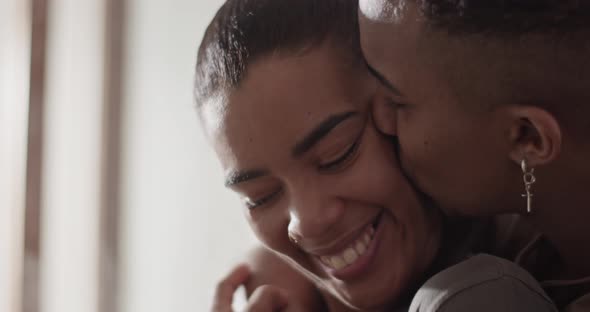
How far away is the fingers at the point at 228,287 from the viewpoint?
42.8 inches

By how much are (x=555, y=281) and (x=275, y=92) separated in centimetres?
37

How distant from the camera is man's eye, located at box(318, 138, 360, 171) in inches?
32.9

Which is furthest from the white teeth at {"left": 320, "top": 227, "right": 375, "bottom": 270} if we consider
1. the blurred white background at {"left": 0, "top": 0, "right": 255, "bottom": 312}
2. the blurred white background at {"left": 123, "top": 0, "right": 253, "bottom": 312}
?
the blurred white background at {"left": 0, "top": 0, "right": 255, "bottom": 312}

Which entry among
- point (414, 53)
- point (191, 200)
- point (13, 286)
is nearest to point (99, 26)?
point (191, 200)

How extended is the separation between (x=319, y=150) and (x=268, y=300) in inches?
11.3

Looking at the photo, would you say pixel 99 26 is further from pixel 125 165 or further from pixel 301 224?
pixel 301 224

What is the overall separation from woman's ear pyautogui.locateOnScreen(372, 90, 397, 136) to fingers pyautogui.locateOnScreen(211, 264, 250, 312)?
1.31 feet

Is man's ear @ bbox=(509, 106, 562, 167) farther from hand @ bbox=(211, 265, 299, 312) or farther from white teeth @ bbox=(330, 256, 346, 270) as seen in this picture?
hand @ bbox=(211, 265, 299, 312)

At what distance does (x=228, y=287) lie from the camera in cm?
112

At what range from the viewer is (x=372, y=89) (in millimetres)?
846

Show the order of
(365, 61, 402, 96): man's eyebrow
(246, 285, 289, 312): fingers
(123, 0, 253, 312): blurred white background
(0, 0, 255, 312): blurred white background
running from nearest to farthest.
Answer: (365, 61, 402, 96): man's eyebrow < (246, 285, 289, 312): fingers < (123, 0, 253, 312): blurred white background < (0, 0, 255, 312): blurred white background

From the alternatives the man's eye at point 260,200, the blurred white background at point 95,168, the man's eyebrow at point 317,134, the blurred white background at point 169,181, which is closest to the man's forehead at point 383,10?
the man's eyebrow at point 317,134

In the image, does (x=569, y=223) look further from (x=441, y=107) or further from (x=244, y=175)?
(x=244, y=175)

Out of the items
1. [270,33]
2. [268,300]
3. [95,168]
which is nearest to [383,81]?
[270,33]
